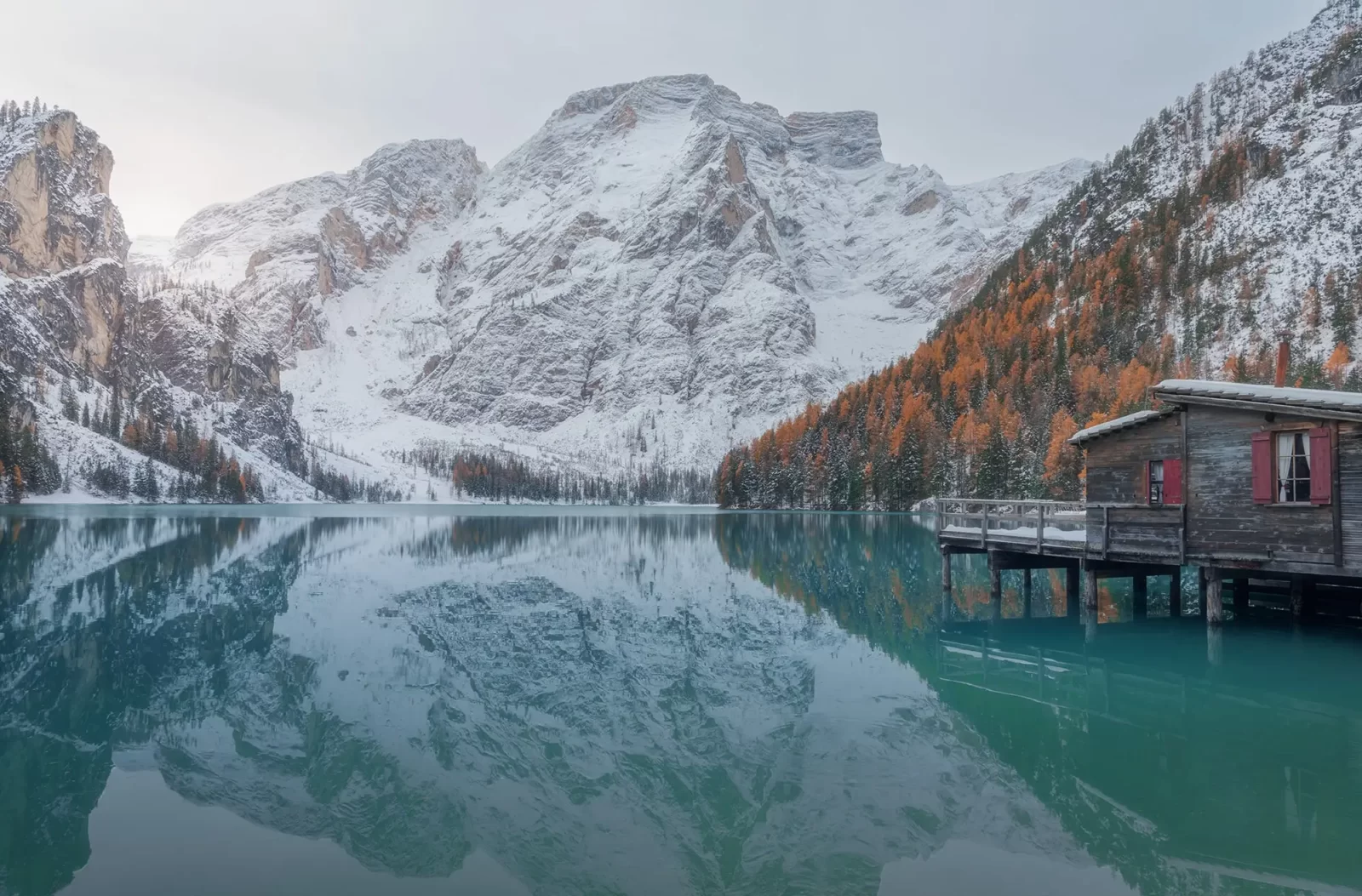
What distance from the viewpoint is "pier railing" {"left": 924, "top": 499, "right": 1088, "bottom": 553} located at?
2862 cm

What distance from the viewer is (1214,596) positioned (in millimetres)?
23500

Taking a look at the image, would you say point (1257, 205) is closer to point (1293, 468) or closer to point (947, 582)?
point (947, 582)

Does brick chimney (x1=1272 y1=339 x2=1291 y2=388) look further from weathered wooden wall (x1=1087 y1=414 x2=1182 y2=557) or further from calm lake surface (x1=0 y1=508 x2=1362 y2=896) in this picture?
calm lake surface (x1=0 y1=508 x2=1362 y2=896)

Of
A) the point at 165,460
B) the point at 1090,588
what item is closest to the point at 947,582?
the point at 1090,588

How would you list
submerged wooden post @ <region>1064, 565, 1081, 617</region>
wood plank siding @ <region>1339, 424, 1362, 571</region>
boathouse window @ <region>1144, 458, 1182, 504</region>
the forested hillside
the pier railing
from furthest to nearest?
the forested hillside → submerged wooden post @ <region>1064, 565, 1081, 617</region> → the pier railing → boathouse window @ <region>1144, 458, 1182, 504</region> → wood plank siding @ <region>1339, 424, 1362, 571</region>

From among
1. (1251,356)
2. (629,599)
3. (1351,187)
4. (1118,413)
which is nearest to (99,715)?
(629,599)

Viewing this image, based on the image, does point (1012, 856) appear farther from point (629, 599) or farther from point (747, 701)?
point (629, 599)

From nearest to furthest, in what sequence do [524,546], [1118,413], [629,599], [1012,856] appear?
1. [1012,856]
2. [629,599]
3. [524,546]
4. [1118,413]

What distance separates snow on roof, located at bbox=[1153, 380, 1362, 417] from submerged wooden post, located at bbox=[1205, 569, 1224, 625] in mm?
4864

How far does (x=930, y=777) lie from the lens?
1229 centimetres

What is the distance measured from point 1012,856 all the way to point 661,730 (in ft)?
21.5

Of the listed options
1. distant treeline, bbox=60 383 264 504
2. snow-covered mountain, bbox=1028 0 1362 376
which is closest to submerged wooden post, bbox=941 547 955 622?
snow-covered mountain, bbox=1028 0 1362 376

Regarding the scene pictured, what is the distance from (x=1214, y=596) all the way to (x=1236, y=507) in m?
2.70

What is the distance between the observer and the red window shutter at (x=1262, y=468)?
21531 millimetres
